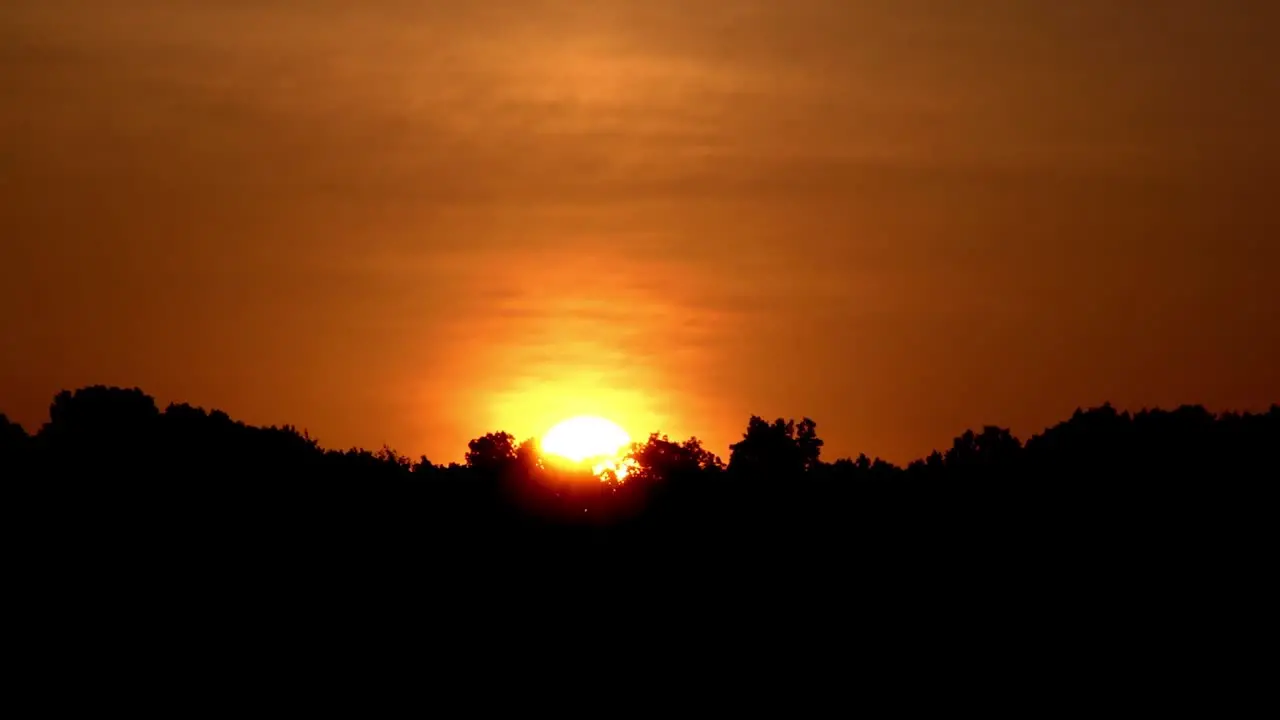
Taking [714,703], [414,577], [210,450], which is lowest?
[714,703]

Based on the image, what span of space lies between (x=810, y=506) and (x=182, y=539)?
76.0 feet

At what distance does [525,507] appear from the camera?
78.4 m

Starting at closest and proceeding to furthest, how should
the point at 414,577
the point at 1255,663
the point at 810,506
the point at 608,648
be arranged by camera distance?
the point at 1255,663, the point at 608,648, the point at 414,577, the point at 810,506

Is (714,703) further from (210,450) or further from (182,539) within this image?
(210,450)

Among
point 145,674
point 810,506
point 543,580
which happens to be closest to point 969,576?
point 810,506

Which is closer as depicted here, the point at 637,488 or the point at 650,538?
the point at 650,538

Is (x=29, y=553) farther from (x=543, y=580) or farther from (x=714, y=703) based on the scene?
(x=714, y=703)

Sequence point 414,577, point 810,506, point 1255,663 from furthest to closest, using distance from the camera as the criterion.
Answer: point 810,506 < point 414,577 < point 1255,663

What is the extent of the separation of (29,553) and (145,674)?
8808mm

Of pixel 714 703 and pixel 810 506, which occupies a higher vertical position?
pixel 810 506

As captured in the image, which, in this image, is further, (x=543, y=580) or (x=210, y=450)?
(x=210, y=450)

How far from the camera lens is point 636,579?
234 feet

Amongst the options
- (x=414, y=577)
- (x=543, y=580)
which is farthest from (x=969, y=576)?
(x=414, y=577)

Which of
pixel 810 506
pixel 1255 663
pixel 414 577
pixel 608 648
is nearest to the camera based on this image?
A: pixel 1255 663
